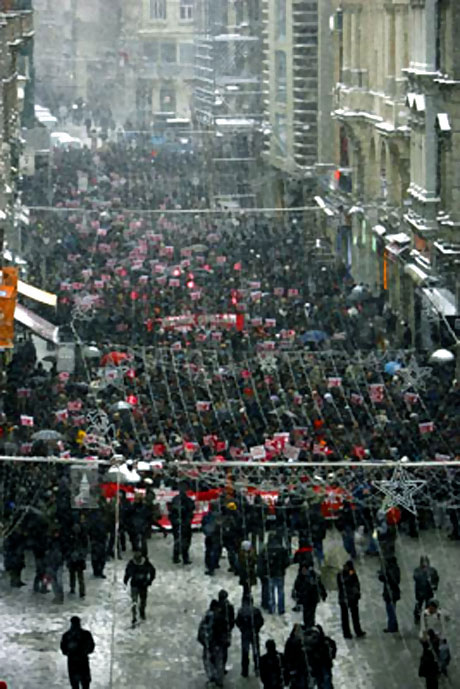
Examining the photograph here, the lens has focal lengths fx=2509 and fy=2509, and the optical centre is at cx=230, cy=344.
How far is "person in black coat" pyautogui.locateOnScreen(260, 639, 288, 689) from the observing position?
23438 millimetres

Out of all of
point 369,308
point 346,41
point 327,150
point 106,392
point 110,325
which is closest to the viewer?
point 106,392

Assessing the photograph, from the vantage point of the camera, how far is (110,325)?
45.2 meters

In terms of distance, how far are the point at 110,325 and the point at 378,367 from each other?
7957 mm

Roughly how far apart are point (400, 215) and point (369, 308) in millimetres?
3938

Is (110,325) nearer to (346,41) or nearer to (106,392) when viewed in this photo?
(106,392)

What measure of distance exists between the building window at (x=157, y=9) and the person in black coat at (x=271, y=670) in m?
101

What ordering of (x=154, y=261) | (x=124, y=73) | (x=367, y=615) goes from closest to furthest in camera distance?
1. (x=367, y=615)
2. (x=154, y=261)
3. (x=124, y=73)

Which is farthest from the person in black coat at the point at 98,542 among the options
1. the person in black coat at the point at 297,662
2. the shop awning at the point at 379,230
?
the shop awning at the point at 379,230

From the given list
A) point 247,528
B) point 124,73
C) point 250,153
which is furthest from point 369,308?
point 124,73

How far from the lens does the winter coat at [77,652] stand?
2419cm

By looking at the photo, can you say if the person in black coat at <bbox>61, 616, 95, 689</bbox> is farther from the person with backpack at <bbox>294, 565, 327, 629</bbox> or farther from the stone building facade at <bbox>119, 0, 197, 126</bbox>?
the stone building facade at <bbox>119, 0, 197, 126</bbox>

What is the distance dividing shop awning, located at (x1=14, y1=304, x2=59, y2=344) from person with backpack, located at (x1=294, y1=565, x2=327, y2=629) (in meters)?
17.0

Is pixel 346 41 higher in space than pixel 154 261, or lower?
higher

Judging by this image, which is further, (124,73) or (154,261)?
(124,73)
